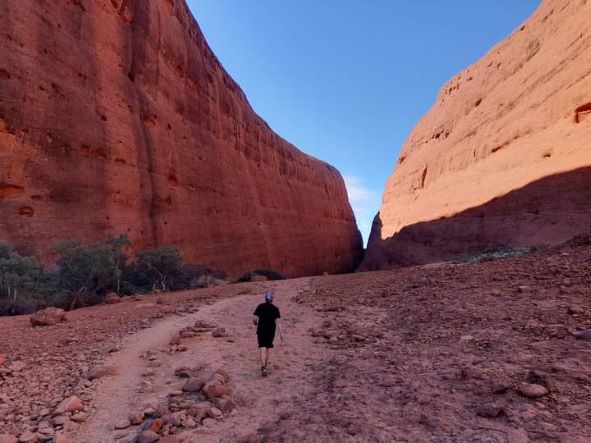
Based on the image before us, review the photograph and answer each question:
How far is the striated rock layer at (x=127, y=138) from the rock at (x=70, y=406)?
1100 cm

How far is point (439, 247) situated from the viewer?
79.8 ft

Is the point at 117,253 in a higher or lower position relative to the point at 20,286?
higher

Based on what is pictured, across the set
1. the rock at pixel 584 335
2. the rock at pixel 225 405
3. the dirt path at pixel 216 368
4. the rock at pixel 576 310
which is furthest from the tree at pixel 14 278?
the rock at pixel 576 310

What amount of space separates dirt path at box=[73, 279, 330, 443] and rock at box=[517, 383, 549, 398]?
214 centimetres

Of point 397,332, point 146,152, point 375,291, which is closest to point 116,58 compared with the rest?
point 146,152

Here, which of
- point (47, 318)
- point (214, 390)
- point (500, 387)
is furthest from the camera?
point (47, 318)

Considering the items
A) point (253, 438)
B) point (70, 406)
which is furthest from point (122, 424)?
point (253, 438)

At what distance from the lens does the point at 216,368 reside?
17.0ft

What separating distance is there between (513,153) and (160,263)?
1889 centimetres

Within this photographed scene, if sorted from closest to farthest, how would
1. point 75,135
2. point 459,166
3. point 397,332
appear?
point 397,332, point 75,135, point 459,166

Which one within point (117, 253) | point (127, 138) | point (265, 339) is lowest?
point (265, 339)

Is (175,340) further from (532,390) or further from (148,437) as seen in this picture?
(532,390)

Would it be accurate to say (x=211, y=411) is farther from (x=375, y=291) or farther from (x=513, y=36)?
(x=513, y=36)

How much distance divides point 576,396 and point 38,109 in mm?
17340
